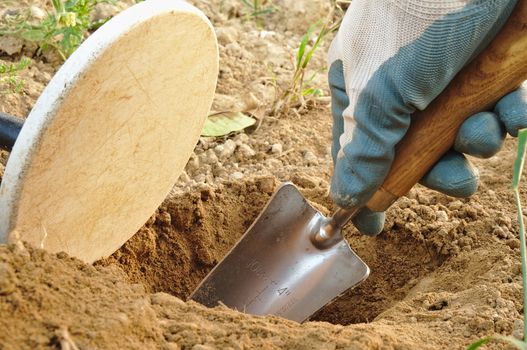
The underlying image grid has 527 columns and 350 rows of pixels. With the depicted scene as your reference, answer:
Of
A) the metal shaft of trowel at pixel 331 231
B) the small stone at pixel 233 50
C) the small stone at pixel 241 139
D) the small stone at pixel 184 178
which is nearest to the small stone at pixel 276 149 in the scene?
the small stone at pixel 241 139

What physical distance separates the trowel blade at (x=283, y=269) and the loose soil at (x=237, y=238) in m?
0.14

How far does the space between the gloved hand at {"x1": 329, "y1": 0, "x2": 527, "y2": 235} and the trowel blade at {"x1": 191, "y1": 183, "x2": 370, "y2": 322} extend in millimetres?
336

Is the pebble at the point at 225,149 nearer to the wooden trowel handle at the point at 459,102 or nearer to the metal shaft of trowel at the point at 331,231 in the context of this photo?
the metal shaft of trowel at the point at 331,231

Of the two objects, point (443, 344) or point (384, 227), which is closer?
point (443, 344)

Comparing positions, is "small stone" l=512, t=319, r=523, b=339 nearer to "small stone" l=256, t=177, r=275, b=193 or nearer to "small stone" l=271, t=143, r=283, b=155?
"small stone" l=256, t=177, r=275, b=193

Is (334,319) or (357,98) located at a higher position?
(357,98)

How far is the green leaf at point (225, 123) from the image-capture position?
3.01 meters

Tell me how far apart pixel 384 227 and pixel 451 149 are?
1.91 ft

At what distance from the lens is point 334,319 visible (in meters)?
2.58

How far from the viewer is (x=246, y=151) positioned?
295cm

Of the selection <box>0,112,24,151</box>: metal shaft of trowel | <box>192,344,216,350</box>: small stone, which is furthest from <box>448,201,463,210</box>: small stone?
<box>0,112,24,151</box>: metal shaft of trowel

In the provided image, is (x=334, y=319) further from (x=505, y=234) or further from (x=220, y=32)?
(x=220, y=32)

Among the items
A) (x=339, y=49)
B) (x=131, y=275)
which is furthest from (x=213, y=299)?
(x=339, y=49)

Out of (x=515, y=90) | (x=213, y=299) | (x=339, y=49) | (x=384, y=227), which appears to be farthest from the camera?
(x=384, y=227)
